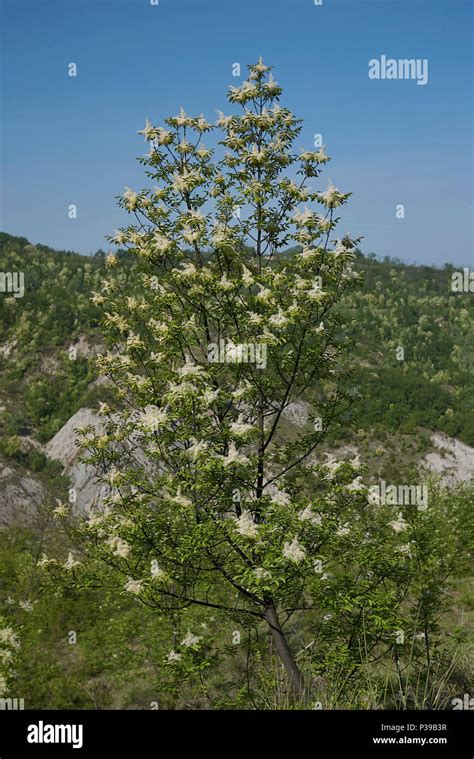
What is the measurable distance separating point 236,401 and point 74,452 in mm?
29716

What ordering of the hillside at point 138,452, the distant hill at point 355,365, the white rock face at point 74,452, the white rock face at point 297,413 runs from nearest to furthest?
1. the hillside at point 138,452
2. the white rock face at point 74,452
3. the distant hill at point 355,365
4. the white rock face at point 297,413

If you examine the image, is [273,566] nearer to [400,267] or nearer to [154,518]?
[154,518]

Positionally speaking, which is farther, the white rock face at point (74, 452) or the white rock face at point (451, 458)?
the white rock face at point (451, 458)

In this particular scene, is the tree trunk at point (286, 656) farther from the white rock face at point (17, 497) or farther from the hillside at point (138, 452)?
the white rock face at point (17, 497)

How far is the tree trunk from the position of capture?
8.65 m

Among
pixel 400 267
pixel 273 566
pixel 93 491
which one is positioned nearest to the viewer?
pixel 273 566

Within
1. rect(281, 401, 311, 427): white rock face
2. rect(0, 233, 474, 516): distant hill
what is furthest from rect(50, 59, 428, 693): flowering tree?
rect(281, 401, 311, 427): white rock face

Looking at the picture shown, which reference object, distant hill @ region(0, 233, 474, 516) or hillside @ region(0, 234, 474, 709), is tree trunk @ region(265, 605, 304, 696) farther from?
distant hill @ region(0, 233, 474, 516)

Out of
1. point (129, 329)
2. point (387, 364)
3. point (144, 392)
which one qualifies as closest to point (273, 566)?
point (144, 392)

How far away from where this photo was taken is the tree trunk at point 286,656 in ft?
28.4

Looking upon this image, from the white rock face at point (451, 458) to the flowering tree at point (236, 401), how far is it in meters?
31.7

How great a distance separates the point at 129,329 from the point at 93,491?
25.7 meters

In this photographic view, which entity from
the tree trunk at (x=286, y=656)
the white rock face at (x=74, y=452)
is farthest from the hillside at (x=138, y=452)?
the tree trunk at (x=286, y=656)

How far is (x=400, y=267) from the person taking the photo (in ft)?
289
